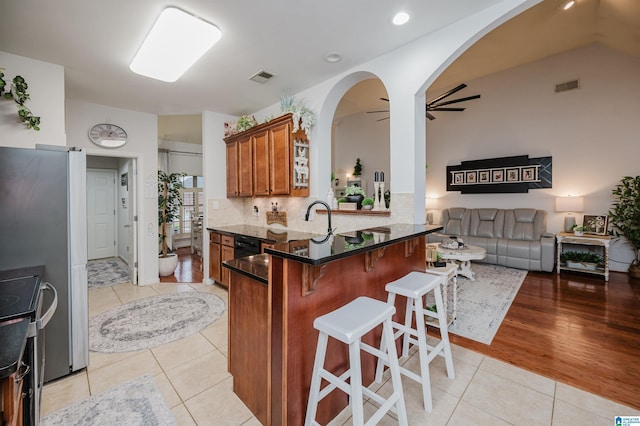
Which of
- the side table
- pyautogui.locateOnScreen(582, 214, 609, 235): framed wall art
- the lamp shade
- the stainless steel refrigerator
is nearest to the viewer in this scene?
the stainless steel refrigerator

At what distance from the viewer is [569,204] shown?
→ 4723 mm

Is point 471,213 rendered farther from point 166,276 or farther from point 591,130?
point 166,276

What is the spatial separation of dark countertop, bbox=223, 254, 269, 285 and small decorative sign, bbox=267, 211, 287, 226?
2.05 metres

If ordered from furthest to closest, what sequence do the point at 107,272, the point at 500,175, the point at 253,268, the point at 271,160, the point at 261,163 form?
the point at 500,175, the point at 107,272, the point at 261,163, the point at 271,160, the point at 253,268

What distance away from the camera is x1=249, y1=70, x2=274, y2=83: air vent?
303 cm

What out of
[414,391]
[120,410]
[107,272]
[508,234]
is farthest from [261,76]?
[508,234]

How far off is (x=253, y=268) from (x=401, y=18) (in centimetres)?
221

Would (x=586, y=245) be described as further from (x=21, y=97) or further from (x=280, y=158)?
(x=21, y=97)

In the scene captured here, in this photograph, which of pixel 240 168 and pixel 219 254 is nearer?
pixel 219 254

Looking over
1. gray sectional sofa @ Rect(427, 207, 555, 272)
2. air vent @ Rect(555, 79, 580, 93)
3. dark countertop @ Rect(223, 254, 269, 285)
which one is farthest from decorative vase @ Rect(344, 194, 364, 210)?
air vent @ Rect(555, 79, 580, 93)

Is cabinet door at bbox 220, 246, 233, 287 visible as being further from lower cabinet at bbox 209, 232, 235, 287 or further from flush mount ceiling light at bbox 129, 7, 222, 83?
flush mount ceiling light at bbox 129, 7, 222, 83

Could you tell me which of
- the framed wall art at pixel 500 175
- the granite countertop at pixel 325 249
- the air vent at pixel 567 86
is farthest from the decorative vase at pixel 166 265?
the air vent at pixel 567 86

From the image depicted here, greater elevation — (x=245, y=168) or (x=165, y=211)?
(x=245, y=168)

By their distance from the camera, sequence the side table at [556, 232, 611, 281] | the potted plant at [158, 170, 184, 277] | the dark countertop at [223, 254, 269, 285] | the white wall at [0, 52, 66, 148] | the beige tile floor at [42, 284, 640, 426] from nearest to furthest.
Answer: the dark countertop at [223, 254, 269, 285]
the beige tile floor at [42, 284, 640, 426]
the white wall at [0, 52, 66, 148]
the side table at [556, 232, 611, 281]
the potted plant at [158, 170, 184, 277]
